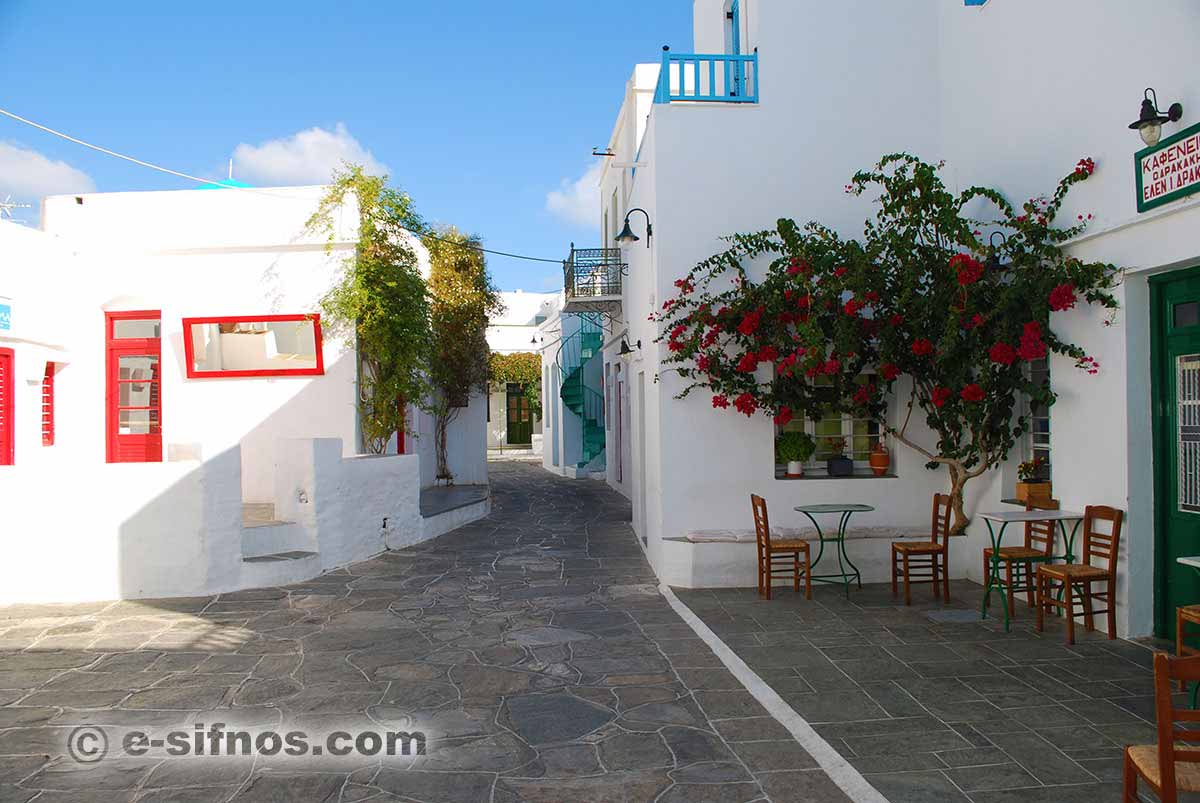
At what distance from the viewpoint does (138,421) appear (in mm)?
11617

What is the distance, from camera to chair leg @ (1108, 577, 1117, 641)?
242 inches

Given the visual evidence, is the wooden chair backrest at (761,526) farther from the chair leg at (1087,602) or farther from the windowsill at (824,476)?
the chair leg at (1087,602)

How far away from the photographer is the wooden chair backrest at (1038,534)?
6.87 m

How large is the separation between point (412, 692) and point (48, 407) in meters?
8.46

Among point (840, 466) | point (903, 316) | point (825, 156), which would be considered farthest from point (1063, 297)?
point (825, 156)

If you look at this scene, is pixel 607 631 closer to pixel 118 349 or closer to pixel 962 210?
pixel 962 210

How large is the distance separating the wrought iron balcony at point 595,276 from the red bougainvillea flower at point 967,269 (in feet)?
29.6

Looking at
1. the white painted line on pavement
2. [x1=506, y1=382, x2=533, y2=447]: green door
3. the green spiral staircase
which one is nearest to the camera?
the white painted line on pavement

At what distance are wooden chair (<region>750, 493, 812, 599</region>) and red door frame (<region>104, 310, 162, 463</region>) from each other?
8.06 metres

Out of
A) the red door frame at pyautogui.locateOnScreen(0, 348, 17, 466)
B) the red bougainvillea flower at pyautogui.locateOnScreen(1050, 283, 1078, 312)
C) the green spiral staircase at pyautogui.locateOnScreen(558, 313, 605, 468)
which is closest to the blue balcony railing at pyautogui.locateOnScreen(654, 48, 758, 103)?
the red bougainvillea flower at pyautogui.locateOnScreen(1050, 283, 1078, 312)

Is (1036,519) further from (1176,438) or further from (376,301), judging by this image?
(376,301)

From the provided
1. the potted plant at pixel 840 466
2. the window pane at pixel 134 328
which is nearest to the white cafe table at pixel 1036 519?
the potted plant at pixel 840 466

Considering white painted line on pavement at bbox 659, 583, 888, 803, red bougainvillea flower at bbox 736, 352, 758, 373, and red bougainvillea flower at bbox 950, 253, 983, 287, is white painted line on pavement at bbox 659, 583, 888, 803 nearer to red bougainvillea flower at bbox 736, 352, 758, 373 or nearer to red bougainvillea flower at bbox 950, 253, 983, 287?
red bougainvillea flower at bbox 736, 352, 758, 373

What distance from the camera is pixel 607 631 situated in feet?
22.6
